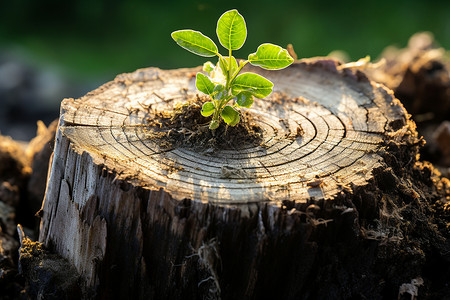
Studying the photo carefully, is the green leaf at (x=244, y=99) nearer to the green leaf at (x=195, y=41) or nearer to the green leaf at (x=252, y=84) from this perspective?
the green leaf at (x=252, y=84)

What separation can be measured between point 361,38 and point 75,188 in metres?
6.66

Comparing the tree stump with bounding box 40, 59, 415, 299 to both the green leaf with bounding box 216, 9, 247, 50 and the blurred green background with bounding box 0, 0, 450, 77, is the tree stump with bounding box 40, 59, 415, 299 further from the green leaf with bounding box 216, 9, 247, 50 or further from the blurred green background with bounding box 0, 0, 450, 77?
the blurred green background with bounding box 0, 0, 450, 77

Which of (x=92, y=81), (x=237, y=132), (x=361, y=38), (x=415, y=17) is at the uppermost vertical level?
(x=415, y=17)

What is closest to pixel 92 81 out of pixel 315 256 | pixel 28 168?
pixel 28 168

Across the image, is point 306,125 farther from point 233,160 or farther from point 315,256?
point 315,256

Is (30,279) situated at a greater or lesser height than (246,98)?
lesser

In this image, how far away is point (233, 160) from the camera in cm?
220

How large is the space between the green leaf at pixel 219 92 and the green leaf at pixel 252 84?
0.06 metres

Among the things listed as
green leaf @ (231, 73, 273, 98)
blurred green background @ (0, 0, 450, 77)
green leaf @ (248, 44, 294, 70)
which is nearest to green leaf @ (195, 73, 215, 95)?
green leaf @ (231, 73, 273, 98)

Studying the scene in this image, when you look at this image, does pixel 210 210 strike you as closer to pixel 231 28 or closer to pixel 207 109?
pixel 207 109

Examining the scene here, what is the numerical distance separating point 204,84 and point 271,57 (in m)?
0.34

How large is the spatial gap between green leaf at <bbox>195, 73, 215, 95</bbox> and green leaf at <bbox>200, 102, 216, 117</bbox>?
2.9 inches

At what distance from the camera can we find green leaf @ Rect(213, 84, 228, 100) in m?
2.18

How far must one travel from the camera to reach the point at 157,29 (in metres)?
7.62
